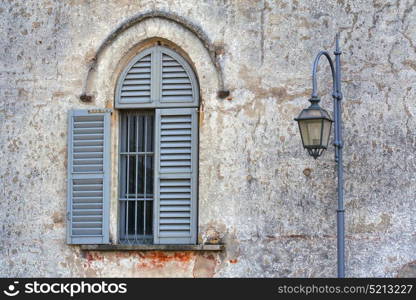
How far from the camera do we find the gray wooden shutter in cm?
1023

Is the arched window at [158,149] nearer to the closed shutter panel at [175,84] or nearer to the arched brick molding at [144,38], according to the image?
the closed shutter panel at [175,84]

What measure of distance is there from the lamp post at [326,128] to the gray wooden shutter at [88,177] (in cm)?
239

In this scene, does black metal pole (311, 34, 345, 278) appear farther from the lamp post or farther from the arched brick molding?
the arched brick molding

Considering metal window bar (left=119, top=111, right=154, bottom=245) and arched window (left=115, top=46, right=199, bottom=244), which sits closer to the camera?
arched window (left=115, top=46, right=199, bottom=244)

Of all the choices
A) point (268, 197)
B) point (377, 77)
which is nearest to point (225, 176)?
point (268, 197)

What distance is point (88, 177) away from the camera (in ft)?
33.7

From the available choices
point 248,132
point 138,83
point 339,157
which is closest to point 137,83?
point 138,83

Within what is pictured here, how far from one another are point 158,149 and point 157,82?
29.1 inches

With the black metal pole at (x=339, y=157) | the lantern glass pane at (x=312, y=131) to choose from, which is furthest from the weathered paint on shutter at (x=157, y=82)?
the lantern glass pane at (x=312, y=131)

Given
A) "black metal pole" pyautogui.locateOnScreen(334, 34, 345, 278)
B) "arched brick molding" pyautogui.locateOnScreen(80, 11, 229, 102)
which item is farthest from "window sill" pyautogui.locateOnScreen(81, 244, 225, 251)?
"arched brick molding" pyautogui.locateOnScreen(80, 11, 229, 102)

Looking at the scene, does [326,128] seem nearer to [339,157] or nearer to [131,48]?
[339,157]

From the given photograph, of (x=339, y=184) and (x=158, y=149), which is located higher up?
(x=158, y=149)

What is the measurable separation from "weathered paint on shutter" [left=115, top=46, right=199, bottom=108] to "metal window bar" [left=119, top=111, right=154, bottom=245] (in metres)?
0.20

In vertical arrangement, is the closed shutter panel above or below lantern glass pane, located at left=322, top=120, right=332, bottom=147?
above
